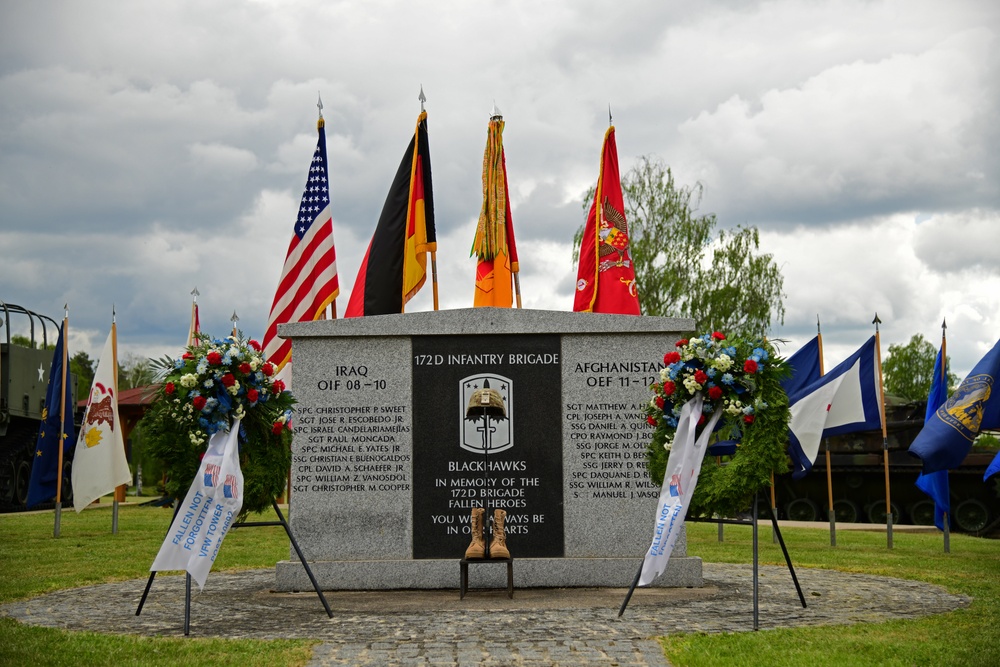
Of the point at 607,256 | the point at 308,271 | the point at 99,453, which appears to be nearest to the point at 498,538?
the point at 308,271

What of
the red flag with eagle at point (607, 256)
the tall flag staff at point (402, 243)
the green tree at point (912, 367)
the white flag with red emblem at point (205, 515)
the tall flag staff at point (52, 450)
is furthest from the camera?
the green tree at point (912, 367)

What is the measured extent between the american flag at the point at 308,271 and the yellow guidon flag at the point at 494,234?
192 centimetres

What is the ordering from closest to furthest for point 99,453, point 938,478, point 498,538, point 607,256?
point 498,538 → point 938,478 → point 607,256 → point 99,453

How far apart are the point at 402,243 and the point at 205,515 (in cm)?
578

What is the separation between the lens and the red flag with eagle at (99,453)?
44.4ft

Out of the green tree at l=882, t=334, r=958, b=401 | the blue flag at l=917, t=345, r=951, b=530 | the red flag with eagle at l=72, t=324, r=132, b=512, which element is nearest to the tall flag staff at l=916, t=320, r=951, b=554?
the blue flag at l=917, t=345, r=951, b=530

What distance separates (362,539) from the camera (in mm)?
8727

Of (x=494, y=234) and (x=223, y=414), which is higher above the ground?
(x=494, y=234)

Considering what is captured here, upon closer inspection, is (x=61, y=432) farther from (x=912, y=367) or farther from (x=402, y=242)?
(x=912, y=367)

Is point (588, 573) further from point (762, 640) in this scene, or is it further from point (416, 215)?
point (416, 215)

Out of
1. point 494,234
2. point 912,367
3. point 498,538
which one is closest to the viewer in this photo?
point 498,538

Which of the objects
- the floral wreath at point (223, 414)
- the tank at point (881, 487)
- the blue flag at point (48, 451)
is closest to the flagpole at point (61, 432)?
the blue flag at point (48, 451)

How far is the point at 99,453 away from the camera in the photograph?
13711 mm

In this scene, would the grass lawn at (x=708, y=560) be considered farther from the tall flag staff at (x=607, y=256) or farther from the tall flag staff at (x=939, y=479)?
the tall flag staff at (x=607, y=256)
